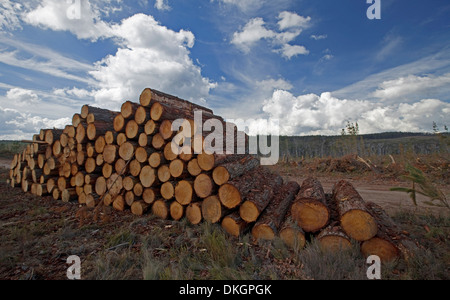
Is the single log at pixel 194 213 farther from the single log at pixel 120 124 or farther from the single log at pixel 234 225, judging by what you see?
the single log at pixel 120 124

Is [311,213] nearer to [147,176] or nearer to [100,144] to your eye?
[147,176]

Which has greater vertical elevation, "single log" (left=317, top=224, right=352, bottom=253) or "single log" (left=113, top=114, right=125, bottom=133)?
"single log" (left=113, top=114, right=125, bottom=133)

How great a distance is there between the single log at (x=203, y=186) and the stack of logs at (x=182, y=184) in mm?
21

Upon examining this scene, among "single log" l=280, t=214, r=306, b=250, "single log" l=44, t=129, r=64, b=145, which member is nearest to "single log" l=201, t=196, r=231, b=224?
"single log" l=280, t=214, r=306, b=250

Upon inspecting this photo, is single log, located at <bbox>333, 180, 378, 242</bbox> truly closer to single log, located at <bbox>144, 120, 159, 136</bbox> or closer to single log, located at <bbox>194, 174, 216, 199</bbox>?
single log, located at <bbox>194, 174, 216, 199</bbox>

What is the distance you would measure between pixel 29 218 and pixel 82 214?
1.32m

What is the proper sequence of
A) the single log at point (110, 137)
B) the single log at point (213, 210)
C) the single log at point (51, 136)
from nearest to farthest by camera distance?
the single log at point (213, 210), the single log at point (110, 137), the single log at point (51, 136)

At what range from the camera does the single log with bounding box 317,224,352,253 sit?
3.21m

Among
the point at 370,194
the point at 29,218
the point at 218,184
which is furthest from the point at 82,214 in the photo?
the point at 370,194

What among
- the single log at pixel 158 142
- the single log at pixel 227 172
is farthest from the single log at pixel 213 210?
the single log at pixel 158 142

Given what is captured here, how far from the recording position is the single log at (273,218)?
12.1 feet

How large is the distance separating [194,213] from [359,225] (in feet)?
9.91

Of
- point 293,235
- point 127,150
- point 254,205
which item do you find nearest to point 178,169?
point 127,150

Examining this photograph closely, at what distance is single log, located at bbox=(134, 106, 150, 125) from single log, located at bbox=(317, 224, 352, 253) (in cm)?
464
